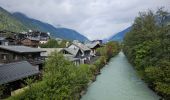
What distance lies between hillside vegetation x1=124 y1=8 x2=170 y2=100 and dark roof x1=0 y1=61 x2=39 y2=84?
13657 millimetres

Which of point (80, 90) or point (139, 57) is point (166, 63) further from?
point (139, 57)

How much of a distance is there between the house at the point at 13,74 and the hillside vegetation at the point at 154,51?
13672mm

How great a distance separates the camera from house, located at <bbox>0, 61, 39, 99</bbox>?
20.0 meters

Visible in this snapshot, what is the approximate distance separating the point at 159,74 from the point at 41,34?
279 feet

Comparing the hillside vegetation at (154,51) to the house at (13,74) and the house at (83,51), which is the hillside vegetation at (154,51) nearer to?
the house at (13,74)

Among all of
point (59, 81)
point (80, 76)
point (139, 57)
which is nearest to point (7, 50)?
point (80, 76)

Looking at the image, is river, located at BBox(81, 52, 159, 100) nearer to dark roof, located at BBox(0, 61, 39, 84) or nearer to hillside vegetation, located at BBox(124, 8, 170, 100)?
hillside vegetation, located at BBox(124, 8, 170, 100)

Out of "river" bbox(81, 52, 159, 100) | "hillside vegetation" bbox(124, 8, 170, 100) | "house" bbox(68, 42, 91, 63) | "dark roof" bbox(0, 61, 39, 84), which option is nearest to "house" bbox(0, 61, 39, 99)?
"dark roof" bbox(0, 61, 39, 84)

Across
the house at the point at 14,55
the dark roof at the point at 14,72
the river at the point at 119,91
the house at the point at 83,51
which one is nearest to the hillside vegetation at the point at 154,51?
the river at the point at 119,91

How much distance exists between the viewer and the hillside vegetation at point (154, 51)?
21.3 metres

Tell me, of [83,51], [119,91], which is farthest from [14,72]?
[83,51]

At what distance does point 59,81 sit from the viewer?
56.2 ft

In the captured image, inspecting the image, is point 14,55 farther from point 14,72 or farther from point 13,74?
point 13,74

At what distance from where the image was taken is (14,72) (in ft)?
72.7
